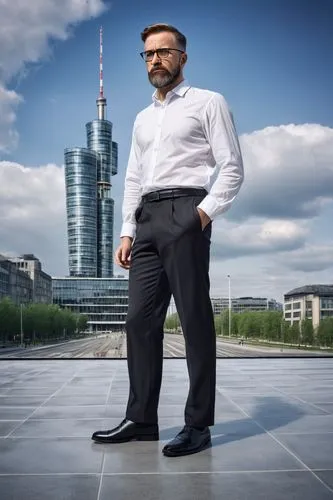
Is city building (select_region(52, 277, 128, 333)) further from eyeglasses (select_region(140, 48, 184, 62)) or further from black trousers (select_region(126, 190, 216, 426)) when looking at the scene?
eyeglasses (select_region(140, 48, 184, 62))

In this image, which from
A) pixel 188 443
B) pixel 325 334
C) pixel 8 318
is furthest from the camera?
pixel 325 334

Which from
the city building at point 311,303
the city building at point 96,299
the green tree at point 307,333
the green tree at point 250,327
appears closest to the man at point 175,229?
the green tree at point 307,333

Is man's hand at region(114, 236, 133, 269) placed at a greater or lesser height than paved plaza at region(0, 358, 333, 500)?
greater

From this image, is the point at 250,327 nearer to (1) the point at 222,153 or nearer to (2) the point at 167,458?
(1) the point at 222,153

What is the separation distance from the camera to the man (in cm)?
331

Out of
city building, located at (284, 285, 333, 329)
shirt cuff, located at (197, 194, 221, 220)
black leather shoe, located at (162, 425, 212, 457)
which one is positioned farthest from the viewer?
city building, located at (284, 285, 333, 329)

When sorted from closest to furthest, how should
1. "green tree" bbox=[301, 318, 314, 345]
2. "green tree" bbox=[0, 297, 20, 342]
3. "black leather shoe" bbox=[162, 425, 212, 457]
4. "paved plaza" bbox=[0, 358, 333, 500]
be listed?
"paved plaza" bbox=[0, 358, 333, 500] < "black leather shoe" bbox=[162, 425, 212, 457] < "green tree" bbox=[0, 297, 20, 342] < "green tree" bbox=[301, 318, 314, 345]

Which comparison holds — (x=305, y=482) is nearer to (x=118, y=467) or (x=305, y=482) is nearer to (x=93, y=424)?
(x=118, y=467)

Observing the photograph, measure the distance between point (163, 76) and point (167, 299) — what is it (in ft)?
4.30

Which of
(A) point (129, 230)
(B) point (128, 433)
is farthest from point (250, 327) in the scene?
(B) point (128, 433)

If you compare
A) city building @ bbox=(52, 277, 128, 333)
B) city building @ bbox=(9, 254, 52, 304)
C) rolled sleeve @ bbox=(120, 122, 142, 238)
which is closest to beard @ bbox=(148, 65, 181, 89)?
rolled sleeve @ bbox=(120, 122, 142, 238)

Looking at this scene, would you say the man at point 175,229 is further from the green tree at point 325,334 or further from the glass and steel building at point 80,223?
the glass and steel building at point 80,223

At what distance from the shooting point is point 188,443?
3084mm

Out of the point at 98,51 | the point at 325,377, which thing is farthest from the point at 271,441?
the point at 98,51
